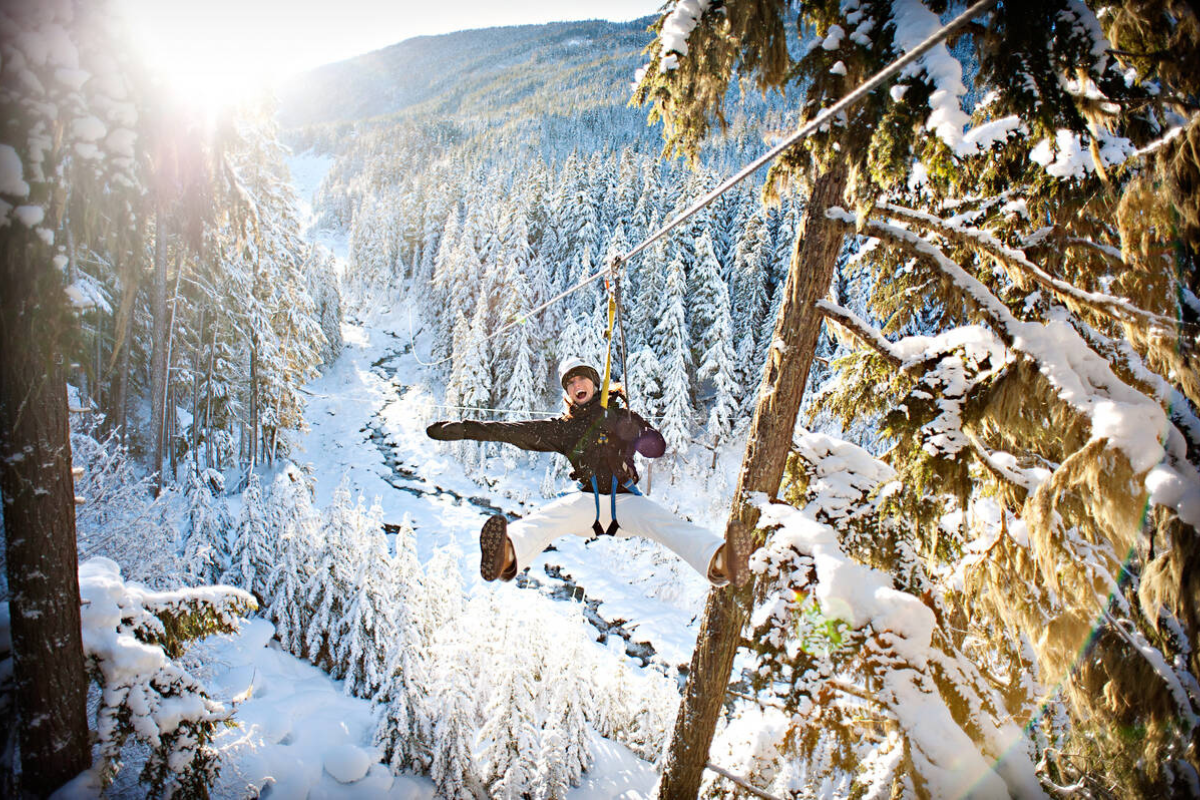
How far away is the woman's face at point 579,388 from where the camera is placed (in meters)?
4.91

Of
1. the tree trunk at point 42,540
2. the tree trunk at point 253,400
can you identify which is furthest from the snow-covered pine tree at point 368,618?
the tree trunk at point 253,400

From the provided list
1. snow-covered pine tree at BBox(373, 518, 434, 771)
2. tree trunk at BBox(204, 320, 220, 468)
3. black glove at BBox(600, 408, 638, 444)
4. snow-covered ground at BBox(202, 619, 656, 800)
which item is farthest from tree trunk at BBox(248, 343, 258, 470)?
black glove at BBox(600, 408, 638, 444)

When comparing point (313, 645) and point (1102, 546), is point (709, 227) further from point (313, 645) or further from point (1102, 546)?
point (1102, 546)

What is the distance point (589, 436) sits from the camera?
15.4 feet

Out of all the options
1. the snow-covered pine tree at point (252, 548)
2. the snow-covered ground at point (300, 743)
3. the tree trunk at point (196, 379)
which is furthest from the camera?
the tree trunk at point (196, 379)

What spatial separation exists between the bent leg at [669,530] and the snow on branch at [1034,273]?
2.54 metres

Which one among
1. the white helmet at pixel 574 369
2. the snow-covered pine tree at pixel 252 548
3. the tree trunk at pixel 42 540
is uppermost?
the white helmet at pixel 574 369

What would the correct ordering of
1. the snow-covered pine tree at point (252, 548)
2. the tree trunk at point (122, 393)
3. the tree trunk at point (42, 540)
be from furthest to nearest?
the tree trunk at point (122, 393) → the snow-covered pine tree at point (252, 548) → the tree trunk at point (42, 540)

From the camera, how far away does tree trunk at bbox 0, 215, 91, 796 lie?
3.63 m

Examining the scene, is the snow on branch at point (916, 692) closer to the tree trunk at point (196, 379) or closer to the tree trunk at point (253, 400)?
the tree trunk at point (196, 379)

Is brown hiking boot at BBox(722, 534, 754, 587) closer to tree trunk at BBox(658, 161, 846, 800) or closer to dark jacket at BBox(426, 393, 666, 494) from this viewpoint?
tree trunk at BBox(658, 161, 846, 800)

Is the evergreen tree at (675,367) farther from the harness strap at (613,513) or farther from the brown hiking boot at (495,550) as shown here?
the brown hiking boot at (495,550)

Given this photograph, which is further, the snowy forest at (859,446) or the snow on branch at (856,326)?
the snow on branch at (856,326)

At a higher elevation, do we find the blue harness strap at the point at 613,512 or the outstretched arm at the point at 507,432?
the outstretched arm at the point at 507,432
